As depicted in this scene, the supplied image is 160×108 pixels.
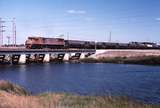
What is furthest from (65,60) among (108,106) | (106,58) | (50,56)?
(108,106)

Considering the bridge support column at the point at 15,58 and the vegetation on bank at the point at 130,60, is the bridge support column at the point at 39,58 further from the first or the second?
the vegetation on bank at the point at 130,60

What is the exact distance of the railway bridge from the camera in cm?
11069

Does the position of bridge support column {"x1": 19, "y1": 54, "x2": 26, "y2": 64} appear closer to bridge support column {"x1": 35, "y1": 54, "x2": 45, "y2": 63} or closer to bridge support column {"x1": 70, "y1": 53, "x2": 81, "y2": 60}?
bridge support column {"x1": 35, "y1": 54, "x2": 45, "y2": 63}

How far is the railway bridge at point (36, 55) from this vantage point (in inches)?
4358

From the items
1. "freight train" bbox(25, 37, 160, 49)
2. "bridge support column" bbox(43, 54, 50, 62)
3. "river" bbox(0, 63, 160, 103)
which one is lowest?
"river" bbox(0, 63, 160, 103)

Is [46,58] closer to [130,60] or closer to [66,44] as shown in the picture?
[66,44]

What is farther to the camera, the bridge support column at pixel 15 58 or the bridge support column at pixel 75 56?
the bridge support column at pixel 75 56

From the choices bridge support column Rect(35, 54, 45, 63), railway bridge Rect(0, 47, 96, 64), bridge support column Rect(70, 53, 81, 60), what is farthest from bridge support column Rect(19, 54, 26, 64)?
bridge support column Rect(70, 53, 81, 60)

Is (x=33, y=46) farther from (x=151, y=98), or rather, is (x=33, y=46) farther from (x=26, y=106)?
(x=26, y=106)

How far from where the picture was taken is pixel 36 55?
12112cm

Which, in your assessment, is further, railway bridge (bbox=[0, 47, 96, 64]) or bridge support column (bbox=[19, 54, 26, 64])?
bridge support column (bbox=[19, 54, 26, 64])

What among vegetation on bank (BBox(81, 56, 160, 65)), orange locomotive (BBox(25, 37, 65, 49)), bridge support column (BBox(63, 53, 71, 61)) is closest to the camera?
vegetation on bank (BBox(81, 56, 160, 65))

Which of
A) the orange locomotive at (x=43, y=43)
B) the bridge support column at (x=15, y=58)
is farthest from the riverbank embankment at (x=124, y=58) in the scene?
the bridge support column at (x=15, y=58)

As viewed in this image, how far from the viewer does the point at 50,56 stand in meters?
128
